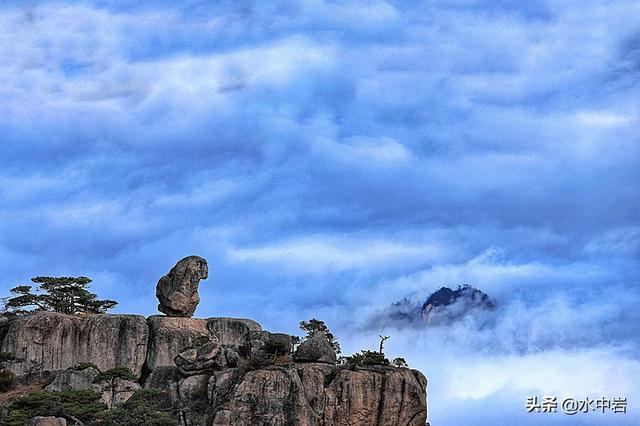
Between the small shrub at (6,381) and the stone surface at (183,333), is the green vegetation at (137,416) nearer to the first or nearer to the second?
the small shrub at (6,381)

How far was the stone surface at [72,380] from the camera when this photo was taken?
116 m

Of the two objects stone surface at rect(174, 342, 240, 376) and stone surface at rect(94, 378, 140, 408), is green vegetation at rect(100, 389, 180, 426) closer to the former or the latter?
stone surface at rect(174, 342, 240, 376)

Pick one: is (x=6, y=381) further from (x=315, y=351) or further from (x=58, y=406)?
(x=315, y=351)

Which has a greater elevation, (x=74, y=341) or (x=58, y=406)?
(x=74, y=341)

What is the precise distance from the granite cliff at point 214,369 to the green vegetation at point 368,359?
3.64 metres

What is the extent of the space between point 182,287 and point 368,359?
24890 mm

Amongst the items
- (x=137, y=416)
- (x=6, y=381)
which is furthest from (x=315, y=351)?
(x=6, y=381)

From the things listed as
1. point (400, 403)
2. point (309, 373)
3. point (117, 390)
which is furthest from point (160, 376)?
point (400, 403)

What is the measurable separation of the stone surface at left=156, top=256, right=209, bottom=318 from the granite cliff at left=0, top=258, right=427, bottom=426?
0.19 meters

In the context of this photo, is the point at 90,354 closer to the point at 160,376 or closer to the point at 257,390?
the point at 160,376

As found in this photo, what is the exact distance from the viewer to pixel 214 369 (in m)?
110

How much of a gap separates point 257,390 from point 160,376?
44.4ft

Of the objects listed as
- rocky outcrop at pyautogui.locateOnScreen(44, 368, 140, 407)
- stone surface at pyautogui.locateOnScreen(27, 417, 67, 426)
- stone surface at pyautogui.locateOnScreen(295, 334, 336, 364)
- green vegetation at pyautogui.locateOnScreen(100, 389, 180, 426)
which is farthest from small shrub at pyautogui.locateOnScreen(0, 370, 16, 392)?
stone surface at pyautogui.locateOnScreen(295, 334, 336, 364)

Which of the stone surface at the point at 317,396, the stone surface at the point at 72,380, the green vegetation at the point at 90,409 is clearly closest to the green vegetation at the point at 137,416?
the green vegetation at the point at 90,409
